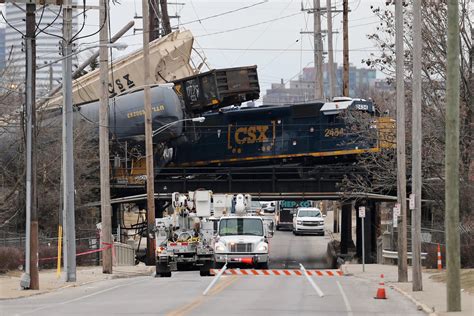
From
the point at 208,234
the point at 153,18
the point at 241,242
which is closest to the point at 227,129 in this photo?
the point at 241,242

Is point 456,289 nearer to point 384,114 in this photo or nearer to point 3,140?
point 384,114

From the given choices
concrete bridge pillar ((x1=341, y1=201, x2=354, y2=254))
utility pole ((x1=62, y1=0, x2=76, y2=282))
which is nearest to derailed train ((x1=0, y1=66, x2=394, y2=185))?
concrete bridge pillar ((x1=341, y1=201, x2=354, y2=254))

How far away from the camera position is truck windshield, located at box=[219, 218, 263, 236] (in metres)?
37.8

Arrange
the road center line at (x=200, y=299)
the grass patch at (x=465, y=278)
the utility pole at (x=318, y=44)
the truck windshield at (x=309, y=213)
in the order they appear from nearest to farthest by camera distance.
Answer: the road center line at (x=200, y=299) → the grass patch at (x=465, y=278) → the utility pole at (x=318, y=44) → the truck windshield at (x=309, y=213)

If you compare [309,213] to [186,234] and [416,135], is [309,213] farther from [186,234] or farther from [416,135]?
[416,135]

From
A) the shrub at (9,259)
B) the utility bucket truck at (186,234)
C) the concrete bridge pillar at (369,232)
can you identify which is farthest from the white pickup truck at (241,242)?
the concrete bridge pillar at (369,232)

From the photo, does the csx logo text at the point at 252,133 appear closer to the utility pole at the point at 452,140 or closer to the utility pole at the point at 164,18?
the utility pole at the point at 164,18

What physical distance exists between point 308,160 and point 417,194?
24224mm

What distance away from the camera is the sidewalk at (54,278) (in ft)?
90.8

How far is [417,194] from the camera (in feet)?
90.8

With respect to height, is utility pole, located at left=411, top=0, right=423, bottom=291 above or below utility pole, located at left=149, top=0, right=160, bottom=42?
below

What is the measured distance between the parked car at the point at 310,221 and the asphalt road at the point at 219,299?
1706 inches

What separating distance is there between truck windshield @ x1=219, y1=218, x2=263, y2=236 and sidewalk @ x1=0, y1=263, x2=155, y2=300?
14.0 ft

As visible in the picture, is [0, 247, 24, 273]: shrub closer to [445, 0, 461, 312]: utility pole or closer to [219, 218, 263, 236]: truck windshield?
[219, 218, 263, 236]: truck windshield
